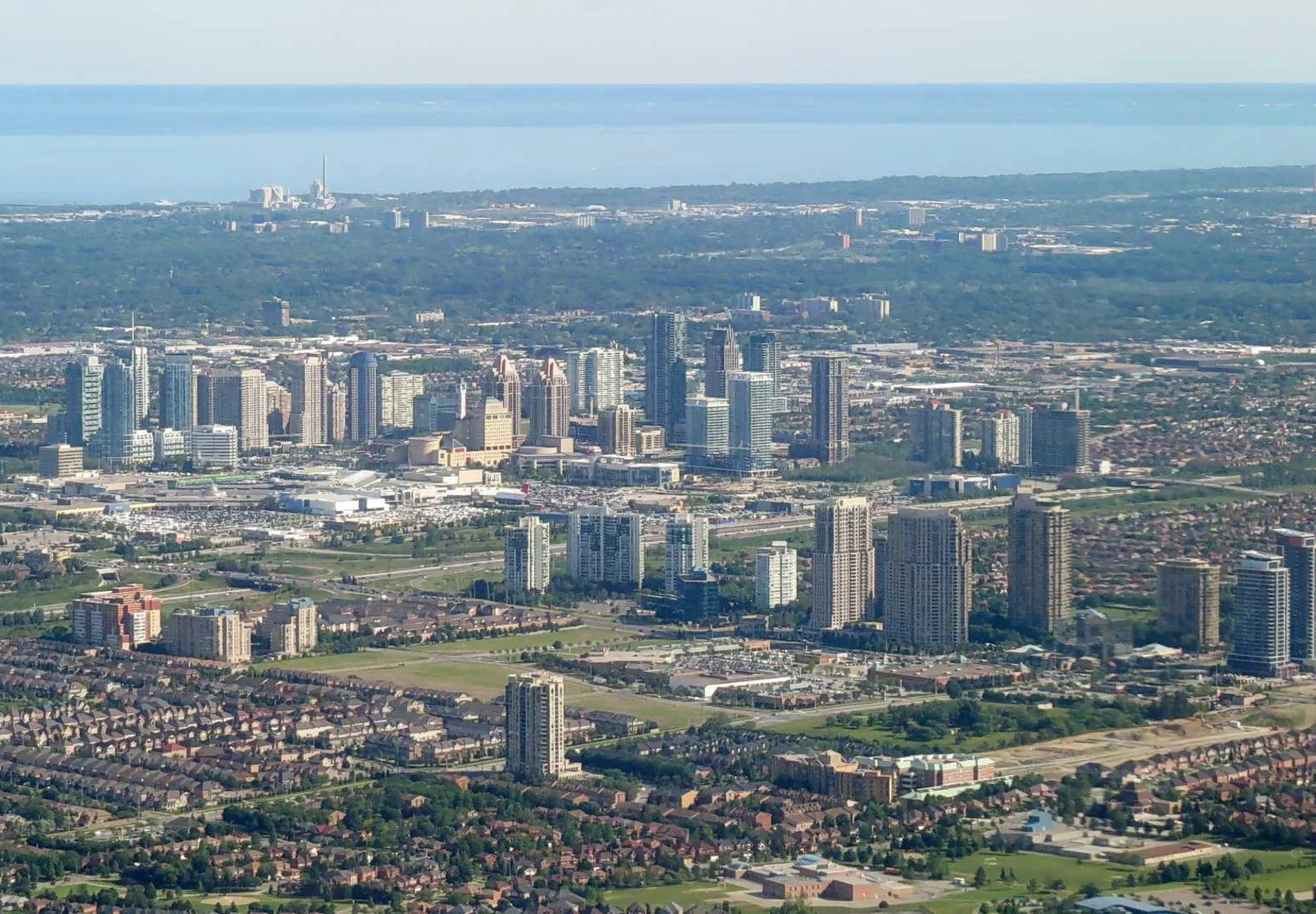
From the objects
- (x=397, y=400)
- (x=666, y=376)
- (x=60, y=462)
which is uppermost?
(x=666, y=376)

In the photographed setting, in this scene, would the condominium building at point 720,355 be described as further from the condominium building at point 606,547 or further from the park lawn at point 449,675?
the park lawn at point 449,675

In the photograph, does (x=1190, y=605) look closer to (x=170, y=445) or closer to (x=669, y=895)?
(x=669, y=895)

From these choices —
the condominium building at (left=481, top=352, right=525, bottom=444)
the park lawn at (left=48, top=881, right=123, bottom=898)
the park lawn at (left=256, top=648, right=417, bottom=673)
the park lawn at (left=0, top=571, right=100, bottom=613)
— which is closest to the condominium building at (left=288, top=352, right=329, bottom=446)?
the condominium building at (left=481, top=352, right=525, bottom=444)

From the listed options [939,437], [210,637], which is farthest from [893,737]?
[939,437]

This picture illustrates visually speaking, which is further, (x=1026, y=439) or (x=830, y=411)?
(x=830, y=411)

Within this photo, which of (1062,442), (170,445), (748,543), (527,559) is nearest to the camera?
(527,559)

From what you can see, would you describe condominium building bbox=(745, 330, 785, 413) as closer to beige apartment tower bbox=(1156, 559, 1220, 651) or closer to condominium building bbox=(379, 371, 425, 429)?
condominium building bbox=(379, 371, 425, 429)

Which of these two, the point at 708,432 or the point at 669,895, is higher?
the point at 708,432

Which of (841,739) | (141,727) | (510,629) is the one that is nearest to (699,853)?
(841,739)
